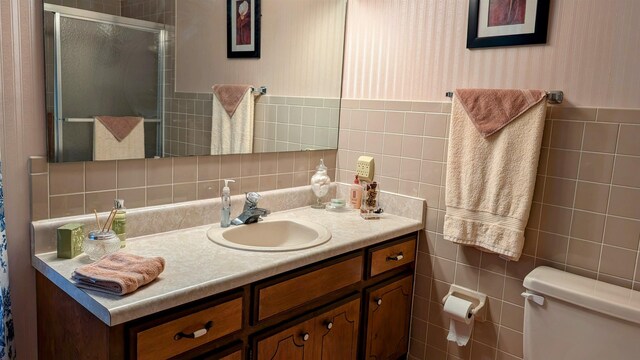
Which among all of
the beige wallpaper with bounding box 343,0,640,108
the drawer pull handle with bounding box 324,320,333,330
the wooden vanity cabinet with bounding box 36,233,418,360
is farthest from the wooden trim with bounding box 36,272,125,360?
the beige wallpaper with bounding box 343,0,640,108

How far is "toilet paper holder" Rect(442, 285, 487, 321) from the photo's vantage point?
76.2 inches

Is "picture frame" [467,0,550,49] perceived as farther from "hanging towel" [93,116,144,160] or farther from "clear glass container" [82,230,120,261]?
"clear glass container" [82,230,120,261]

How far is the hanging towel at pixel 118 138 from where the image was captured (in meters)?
1.55

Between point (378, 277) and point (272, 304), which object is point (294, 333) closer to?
point (272, 304)

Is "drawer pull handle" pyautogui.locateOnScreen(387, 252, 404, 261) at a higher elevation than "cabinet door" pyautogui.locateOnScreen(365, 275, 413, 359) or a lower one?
higher

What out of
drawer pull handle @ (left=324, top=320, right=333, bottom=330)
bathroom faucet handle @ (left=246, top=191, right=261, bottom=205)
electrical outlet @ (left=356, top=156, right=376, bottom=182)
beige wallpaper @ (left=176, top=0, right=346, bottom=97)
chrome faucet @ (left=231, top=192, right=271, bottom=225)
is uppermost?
beige wallpaper @ (left=176, top=0, right=346, bottom=97)

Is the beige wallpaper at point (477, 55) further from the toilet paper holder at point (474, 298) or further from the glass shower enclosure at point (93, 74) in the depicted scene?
the glass shower enclosure at point (93, 74)

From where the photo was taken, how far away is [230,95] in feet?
6.44

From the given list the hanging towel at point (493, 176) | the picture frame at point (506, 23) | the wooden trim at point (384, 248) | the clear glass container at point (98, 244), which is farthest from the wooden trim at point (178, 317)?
the picture frame at point (506, 23)

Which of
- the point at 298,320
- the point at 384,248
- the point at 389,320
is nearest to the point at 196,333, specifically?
the point at 298,320

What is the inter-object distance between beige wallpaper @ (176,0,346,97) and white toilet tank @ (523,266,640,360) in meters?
1.33

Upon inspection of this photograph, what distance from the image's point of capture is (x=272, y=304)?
1473 millimetres

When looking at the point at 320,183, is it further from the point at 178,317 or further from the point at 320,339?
the point at 178,317

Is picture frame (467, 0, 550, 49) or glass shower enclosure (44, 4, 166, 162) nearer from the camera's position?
glass shower enclosure (44, 4, 166, 162)
